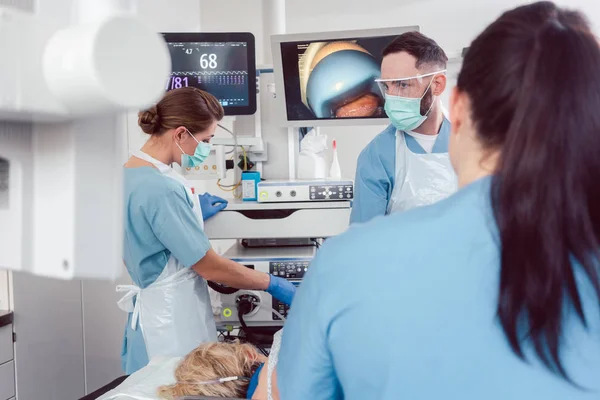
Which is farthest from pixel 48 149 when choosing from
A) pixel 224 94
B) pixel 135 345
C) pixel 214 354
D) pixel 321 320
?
pixel 224 94

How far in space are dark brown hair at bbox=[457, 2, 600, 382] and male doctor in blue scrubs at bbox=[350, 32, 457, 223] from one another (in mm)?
1051

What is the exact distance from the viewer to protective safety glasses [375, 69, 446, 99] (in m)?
1.69

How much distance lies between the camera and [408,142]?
5.98ft

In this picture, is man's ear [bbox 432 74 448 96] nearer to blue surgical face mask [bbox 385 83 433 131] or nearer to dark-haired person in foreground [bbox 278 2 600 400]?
blue surgical face mask [bbox 385 83 433 131]

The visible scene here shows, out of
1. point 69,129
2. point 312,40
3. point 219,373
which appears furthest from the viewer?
point 312,40

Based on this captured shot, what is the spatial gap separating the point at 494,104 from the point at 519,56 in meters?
0.06

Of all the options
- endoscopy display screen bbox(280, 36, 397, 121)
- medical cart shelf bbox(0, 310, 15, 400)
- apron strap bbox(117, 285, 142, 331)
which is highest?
endoscopy display screen bbox(280, 36, 397, 121)

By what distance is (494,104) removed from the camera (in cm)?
65

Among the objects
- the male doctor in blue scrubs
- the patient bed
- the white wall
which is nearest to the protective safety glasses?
the male doctor in blue scrubs

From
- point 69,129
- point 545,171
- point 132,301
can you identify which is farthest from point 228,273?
point 69,129

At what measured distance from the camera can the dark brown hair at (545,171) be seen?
1.99 feet

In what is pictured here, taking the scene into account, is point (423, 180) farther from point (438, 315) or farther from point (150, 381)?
point (438, 315)

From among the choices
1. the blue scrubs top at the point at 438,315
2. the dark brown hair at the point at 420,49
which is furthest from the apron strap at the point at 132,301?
the blue scrubs top at the point at 438,315

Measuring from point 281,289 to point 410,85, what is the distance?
776 mm
